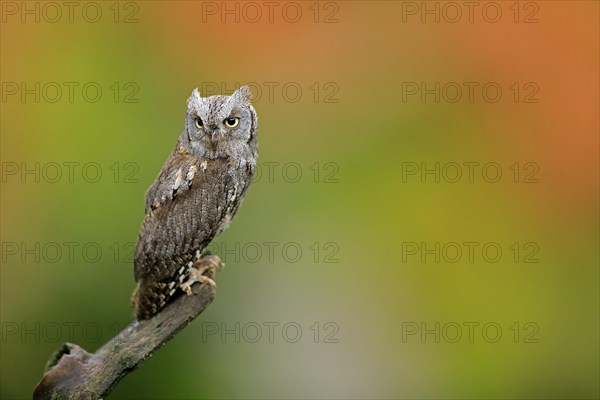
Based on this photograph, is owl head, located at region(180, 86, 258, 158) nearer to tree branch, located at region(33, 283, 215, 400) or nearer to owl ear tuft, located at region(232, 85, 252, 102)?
owl ear tuft, located at region(232, 85, 252, 102)

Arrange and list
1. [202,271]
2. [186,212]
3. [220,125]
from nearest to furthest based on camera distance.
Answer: [220,125] → [186,212] → [202,271]

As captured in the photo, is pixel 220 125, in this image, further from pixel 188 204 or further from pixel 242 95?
pixel 188 204

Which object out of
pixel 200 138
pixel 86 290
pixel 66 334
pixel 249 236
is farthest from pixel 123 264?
pixel 200 138

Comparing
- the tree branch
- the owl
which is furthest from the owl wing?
the tree branch

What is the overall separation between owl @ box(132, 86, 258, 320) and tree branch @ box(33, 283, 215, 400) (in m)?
0.06

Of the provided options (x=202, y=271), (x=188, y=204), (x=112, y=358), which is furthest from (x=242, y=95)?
(x=112, y=358)

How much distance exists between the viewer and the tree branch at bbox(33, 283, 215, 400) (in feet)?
7.34

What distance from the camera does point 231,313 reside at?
11.9ft

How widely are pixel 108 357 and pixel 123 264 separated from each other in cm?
137

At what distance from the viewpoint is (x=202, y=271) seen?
2533 mm

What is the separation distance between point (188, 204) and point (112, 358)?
0.58m

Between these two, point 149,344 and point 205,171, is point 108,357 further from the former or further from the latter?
point 205,171

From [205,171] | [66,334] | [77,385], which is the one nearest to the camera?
[77,385]

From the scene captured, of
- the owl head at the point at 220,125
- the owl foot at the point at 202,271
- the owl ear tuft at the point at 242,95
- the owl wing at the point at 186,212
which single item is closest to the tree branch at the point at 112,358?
the owl foot at the point at 202,271
